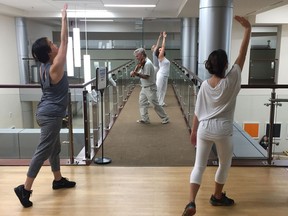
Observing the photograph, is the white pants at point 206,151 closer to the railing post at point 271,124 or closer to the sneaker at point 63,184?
the sneaker at point 63,184

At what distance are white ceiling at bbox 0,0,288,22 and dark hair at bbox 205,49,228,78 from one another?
5.22 m

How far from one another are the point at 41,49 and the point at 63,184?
4.47 feet

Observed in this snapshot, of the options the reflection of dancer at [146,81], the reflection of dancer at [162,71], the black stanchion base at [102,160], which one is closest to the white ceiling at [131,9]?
the reflection of dancer at [162,71]

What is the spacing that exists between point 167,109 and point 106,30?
807 cm

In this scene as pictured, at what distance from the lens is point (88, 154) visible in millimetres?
3943

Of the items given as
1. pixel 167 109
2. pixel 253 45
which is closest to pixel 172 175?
pixel 167 109

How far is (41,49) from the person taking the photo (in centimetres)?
268

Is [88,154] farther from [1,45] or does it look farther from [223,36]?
[1,45]

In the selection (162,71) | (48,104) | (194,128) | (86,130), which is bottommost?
(86,130)

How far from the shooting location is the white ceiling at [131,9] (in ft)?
25.5

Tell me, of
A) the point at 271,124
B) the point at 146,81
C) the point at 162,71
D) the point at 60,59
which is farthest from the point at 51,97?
the point at 162,71

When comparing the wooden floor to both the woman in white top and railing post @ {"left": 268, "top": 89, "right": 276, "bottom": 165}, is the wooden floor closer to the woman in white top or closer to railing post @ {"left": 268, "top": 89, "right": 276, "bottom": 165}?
railing post @ {"left": 268, "top": 89, "right": 276, "bottom": 165}

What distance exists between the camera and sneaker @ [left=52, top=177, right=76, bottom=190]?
3.16 m

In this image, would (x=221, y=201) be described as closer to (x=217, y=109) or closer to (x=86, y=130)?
(x=217, y=109)
